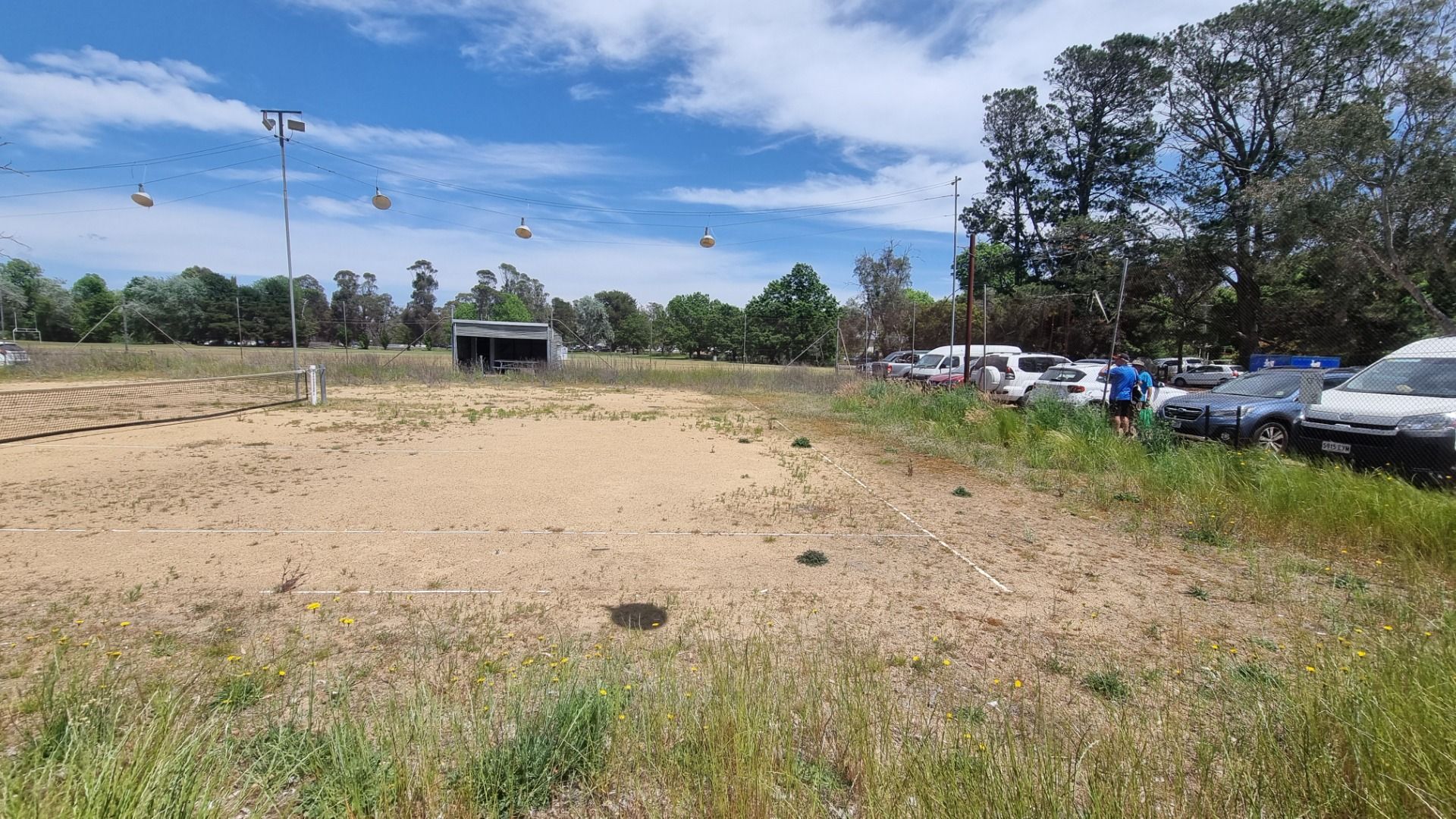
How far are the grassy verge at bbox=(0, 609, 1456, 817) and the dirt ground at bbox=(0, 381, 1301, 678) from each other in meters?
0.64

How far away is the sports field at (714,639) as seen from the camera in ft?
7.06

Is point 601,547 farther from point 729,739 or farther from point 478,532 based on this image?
point 729,739

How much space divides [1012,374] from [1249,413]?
25.2 ft

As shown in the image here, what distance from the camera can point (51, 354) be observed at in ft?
89.8

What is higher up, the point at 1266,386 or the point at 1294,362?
the point at 1294,362

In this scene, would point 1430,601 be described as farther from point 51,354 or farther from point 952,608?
point 51,354

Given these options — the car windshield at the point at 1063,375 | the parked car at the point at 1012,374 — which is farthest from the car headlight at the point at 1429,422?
the parked car at the point at 1012,374

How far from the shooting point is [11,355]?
26031mm

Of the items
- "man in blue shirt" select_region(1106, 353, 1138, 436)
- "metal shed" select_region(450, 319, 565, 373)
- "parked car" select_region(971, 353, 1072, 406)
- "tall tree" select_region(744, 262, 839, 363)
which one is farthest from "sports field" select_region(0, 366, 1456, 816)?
"tall tree" select_region(744, 262, 839, 363)

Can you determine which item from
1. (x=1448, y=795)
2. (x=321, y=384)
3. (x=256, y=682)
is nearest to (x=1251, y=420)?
(x=1448, y=795)

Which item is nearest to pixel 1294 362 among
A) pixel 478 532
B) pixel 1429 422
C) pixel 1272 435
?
pixel 1272 435

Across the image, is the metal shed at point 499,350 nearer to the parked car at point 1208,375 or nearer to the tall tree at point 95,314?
the tall tree at point 95,314

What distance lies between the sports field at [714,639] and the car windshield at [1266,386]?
12.1 feet

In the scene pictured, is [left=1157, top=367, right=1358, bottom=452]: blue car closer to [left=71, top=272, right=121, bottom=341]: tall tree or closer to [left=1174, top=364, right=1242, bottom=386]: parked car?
[left=1174, top=364, right=1242, bottom=386]: parked car
